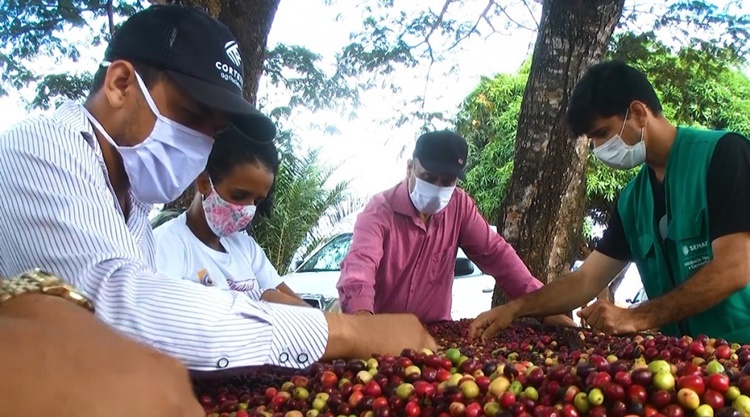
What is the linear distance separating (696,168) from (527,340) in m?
1.02

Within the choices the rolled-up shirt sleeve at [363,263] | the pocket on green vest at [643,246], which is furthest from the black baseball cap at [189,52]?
the pocket on green vest at [643,246]

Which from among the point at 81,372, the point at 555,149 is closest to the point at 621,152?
the point at 555,149

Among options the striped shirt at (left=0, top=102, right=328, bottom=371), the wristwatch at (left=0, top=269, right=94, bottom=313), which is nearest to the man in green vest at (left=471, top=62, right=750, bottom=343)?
the striped shirt at (left=0, top=102, right=328, bottom=371)

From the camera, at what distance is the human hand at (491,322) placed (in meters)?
2.78

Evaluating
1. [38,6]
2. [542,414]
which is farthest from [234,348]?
[38,6]

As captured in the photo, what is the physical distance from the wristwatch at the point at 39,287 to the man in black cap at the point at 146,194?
512mm

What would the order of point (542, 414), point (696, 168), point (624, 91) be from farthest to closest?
point (624, 91)
point (696, 168)
point (542, 414)

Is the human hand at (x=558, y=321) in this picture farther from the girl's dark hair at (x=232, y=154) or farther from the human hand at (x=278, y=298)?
the girl's dark hair at (x=232, y=154)

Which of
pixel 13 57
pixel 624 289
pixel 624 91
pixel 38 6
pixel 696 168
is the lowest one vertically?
pixel 624 289

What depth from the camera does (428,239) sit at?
3.59m

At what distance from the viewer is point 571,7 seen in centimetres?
428

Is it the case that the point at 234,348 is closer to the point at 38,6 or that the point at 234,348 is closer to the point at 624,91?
the point at 624,91

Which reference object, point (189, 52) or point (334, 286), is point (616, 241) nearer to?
point (189, 52)

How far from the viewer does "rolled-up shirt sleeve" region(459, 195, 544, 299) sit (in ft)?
11.7
